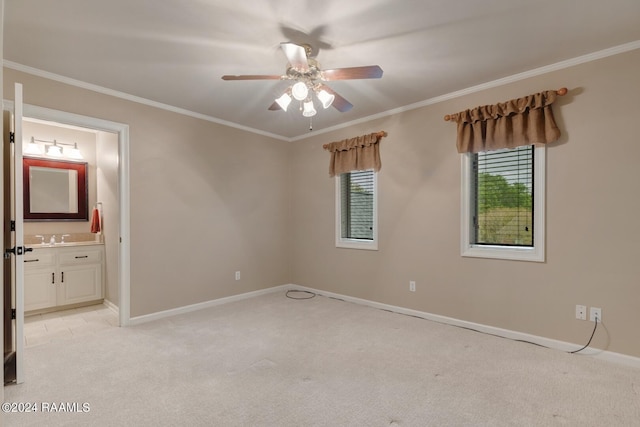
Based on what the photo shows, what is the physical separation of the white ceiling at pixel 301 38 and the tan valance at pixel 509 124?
290mm

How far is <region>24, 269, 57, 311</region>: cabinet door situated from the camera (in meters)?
3.78

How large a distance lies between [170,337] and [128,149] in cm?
202

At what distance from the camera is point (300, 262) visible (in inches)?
198

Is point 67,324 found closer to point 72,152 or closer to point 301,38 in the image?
point 72,152

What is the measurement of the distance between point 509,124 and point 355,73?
5.78 feet

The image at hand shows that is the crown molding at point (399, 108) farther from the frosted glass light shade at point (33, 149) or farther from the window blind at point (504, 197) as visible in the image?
the frosted glass light shade at point (33, 149)

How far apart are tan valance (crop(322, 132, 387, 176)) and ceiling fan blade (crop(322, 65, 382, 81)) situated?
1.81 m

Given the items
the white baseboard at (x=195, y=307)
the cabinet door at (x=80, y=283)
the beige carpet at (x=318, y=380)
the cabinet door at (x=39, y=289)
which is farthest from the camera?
A: the cabinet door at (x=80, y=283)

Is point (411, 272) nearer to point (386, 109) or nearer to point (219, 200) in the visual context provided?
point (386, 109)

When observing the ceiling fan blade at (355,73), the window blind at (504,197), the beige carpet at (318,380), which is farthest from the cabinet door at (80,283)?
the window blind at (504,197)

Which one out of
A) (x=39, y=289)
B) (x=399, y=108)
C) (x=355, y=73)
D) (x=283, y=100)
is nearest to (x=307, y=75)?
(x=283, y=100)

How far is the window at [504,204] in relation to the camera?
9.62 ft

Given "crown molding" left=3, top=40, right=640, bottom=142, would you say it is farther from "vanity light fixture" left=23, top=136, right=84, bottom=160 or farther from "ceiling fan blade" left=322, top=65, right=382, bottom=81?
"vanity light fixture" left=23, top=136, right=84, bottom=160

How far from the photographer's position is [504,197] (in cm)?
321
